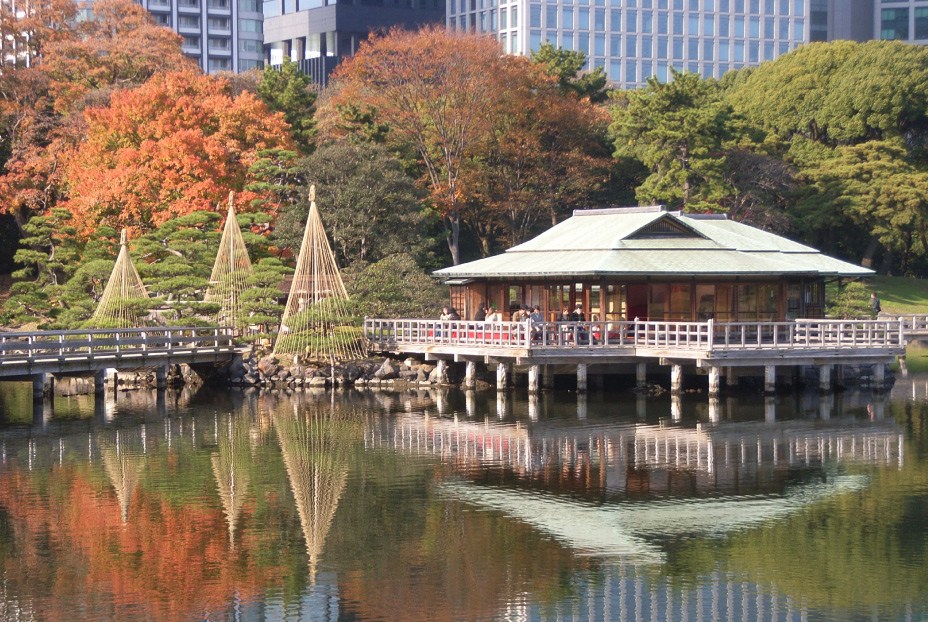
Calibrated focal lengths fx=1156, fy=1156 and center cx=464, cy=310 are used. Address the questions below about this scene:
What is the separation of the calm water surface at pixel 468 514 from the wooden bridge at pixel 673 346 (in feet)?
6.89

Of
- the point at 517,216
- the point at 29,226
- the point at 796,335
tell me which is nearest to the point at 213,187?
the point at 29,226

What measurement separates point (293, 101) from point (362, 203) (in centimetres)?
1248

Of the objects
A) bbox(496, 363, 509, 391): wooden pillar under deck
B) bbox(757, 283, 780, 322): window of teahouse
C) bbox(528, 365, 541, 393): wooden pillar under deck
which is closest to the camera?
bbox(528, 365, 541, 393): wooden pillar under deck

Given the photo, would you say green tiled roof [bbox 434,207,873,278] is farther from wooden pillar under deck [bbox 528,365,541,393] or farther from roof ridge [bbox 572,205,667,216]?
wooden pillar under deck [bbox 528,365,541,393]

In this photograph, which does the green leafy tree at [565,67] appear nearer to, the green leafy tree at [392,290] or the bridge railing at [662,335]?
the green leafy tree at [392,290]

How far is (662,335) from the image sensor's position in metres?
→ 39.4

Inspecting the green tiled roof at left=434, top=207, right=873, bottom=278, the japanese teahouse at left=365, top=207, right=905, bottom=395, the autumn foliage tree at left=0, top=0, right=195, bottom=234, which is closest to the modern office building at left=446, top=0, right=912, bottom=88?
the autumn foliage tree at left=0, top=0, right=195, bottom=234

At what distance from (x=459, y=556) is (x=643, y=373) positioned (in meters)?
20.1

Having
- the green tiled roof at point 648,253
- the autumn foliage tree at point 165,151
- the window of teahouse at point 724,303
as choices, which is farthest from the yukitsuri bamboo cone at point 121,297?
the window of teahouse at point 724,303

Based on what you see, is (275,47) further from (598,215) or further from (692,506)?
(692,506)

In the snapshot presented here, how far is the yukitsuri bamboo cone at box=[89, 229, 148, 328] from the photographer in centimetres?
4006

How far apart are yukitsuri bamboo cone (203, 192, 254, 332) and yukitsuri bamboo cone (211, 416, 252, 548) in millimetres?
10437

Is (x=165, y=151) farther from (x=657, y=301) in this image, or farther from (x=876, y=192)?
(x=876, y=192)

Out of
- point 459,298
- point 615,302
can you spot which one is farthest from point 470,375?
point 459,298
